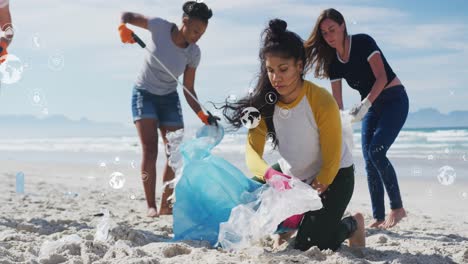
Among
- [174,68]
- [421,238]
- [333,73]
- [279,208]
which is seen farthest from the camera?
[174,68]

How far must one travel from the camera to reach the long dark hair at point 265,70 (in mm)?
3109

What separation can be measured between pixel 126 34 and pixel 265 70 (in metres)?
1.93

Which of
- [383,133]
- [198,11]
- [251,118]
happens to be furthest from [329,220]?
[198,11]

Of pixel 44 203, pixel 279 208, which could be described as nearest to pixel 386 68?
pixel 279 208

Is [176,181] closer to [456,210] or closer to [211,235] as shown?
[211,235]

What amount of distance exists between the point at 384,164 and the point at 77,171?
7581 millimetres

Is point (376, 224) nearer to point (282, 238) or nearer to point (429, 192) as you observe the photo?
point (282, 238)

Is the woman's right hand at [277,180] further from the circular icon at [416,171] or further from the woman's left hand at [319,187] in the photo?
the circular icon at [416,171]

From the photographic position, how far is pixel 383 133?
4363 millimetres

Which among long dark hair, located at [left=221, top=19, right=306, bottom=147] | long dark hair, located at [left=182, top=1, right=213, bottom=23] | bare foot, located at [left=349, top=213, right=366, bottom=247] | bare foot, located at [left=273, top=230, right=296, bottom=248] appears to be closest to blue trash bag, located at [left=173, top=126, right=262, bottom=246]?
long dark hair, located at [left=221, top=19, right=306, bottom=147]

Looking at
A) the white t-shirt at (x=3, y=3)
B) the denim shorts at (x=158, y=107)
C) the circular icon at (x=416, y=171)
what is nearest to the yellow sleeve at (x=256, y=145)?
the denim shorts at (x=158, y=107)

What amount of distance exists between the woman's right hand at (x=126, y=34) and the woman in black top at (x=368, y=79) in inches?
55.7

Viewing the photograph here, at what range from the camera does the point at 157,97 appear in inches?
199

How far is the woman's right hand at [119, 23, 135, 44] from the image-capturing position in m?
4.86
